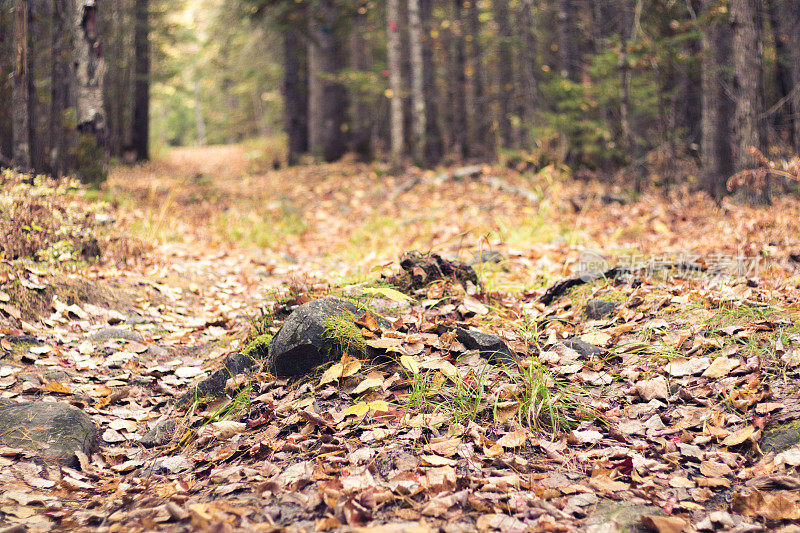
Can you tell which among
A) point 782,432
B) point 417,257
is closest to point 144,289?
point 417,257

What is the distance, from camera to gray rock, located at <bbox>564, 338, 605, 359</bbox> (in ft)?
11.8

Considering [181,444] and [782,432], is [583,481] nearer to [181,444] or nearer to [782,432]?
[782,432]

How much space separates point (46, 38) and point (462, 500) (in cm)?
1091

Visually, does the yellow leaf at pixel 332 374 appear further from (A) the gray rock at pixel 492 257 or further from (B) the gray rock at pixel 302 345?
(A) the gray rock at pixel 492 257

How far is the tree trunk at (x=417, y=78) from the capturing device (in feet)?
40.7

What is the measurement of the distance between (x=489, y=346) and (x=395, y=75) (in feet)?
33.3

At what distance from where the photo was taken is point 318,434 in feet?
9.73

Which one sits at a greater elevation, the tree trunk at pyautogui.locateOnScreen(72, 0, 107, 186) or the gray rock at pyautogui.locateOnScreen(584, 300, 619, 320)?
the tree trunk at pyautogui.locateOnScreen(72, 0, 107, 186)

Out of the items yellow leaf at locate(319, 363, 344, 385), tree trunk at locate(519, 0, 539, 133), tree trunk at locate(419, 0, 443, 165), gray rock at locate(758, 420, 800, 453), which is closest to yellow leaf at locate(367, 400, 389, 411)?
yellow leaf at locate(319, 363, 344, 385)

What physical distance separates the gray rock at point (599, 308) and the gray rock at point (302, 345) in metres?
1.85

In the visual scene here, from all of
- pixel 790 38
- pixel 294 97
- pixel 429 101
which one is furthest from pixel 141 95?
pixel 790 38

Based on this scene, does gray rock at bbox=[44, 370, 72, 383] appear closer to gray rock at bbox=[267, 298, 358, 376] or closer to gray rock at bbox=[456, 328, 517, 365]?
gray rock at bbox=[267, 298, 358, 376]

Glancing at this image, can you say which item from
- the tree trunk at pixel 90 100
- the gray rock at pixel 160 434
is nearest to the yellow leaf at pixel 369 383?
the gray rock at pixel 160 434

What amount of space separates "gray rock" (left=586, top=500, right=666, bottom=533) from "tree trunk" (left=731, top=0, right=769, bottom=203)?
7.06 metres
